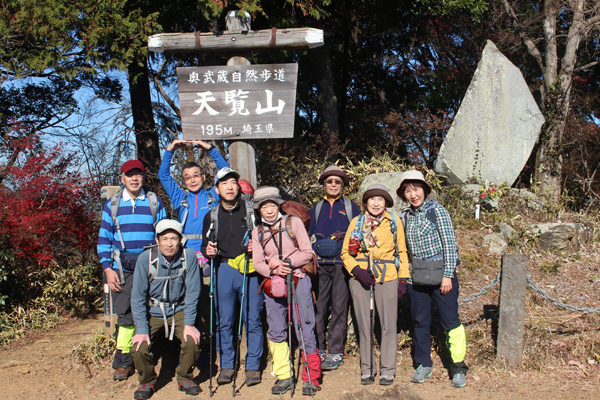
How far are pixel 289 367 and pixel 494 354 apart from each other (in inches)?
79.0

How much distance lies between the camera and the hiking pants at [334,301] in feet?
13.9

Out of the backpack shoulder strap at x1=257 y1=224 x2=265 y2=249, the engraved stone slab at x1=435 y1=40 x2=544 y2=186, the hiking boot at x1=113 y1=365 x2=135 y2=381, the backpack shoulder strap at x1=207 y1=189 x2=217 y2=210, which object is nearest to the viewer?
the backpack shoulder strap at x1=257 y1=224 x2=265 y2=249

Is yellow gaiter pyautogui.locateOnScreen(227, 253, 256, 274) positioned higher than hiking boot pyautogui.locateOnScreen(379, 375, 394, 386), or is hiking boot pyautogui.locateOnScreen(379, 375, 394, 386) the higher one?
yellow gaiter pyautogui.locateOnScreen(227, 253, 256, 274)

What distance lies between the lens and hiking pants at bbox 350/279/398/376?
3904 mm

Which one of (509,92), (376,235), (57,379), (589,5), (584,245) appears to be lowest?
(57,379)

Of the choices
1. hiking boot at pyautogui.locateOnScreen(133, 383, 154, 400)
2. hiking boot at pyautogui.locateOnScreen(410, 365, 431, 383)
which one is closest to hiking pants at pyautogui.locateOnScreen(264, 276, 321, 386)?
hiking boot at pyautogui.locateOnScreen(410, 365, 431, 383)

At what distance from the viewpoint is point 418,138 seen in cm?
1020

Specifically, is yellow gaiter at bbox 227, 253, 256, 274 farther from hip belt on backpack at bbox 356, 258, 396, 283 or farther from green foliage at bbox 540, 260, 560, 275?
green foliage at bbox 540, 260, 560, 275

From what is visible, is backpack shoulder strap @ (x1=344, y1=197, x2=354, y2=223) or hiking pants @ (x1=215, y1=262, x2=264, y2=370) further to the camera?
backpack shoulder strap @ (x1=344, y1=197, x2=354, y2=223)

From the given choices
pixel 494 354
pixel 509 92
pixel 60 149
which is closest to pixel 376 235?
pixel 494 354


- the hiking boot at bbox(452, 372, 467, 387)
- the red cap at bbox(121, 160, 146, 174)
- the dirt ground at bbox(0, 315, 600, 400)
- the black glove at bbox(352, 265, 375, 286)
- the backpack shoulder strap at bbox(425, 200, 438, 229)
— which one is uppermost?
the red cap at bbox(121, 160, 146, 174)

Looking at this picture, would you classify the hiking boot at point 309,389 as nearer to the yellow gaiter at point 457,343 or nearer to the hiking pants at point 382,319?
the hiking pants at point 382,319

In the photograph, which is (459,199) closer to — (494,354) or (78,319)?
(494,354)

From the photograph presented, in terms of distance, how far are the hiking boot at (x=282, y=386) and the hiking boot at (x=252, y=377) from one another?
0.20 m
